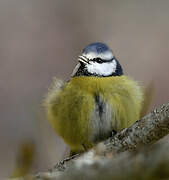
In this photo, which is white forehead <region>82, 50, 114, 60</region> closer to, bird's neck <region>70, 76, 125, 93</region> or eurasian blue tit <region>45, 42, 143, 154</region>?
eurasian blue tit <region>45, 42, 143, 154</region>

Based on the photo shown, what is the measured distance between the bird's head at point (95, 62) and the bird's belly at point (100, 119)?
256 mm

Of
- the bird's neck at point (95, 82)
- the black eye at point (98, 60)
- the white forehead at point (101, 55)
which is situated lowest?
the bird's neck at point (95, 82)

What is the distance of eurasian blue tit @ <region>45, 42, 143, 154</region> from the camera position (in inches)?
110

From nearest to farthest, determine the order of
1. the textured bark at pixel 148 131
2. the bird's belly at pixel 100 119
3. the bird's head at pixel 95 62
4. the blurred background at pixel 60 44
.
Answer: the textured bark at pixel 148 131
the bird's belly at pixel 100 119
the bird's head at pixel 95 62
the blurred background at pixel 60 44

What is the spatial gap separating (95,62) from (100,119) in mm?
442

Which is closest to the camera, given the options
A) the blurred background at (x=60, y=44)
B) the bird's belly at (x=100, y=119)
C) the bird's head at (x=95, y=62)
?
the bird's belly at (x=100, y=119)

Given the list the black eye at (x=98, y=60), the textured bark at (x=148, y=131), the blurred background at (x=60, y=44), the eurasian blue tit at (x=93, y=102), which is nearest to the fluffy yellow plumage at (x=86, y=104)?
the eurasian blue tit at (x=93, y=102)

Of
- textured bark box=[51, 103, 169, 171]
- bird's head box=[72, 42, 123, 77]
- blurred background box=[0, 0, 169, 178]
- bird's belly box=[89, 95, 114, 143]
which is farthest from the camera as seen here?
blurred background box=[0, 0, 169, 178]

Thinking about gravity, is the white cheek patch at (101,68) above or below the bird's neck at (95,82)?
above

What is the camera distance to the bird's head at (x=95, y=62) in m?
2.95

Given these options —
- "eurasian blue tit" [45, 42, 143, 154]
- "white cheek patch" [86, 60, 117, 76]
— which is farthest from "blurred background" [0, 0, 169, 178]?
"white cheek patch" [86, 60, 117, 76]

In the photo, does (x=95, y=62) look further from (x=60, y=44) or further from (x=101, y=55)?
(x=60, y=44)

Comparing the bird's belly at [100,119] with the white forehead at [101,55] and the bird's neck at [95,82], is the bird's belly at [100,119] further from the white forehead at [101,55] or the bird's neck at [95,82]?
the white forehead at [101,55]

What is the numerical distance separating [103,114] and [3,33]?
3004 millimetres
